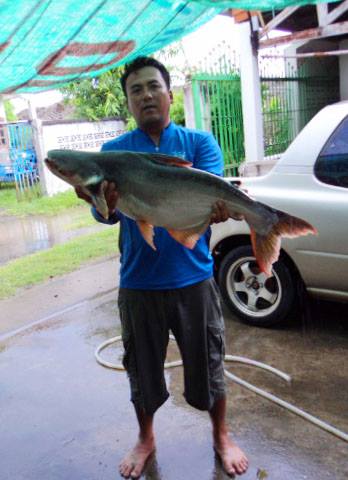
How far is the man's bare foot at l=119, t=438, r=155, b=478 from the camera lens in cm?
258

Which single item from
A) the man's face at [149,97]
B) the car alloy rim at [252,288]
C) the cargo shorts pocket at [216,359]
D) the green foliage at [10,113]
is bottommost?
the car alloy rim at [252,288]

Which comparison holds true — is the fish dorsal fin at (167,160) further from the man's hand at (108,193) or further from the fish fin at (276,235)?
the fish fin at (276,235)

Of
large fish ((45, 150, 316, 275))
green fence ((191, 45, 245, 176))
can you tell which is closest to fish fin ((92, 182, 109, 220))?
large fish ((45, 150, 316, 275))

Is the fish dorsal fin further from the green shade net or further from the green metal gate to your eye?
the green metal gate

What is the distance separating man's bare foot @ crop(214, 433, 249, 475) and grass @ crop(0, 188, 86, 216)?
9779 millimetres

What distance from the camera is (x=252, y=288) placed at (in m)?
4.20

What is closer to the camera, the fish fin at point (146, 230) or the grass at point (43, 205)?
the fish fin at point (146, 230)

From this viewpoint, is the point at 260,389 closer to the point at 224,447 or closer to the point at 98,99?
the point at 224,447

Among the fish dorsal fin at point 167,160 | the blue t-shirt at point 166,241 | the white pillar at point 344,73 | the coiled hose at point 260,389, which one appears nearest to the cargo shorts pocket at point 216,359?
the blue t-shirt at point 166,241

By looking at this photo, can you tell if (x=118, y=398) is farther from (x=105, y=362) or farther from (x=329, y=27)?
(x=329, y=27)

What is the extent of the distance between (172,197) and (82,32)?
1594 millimetres

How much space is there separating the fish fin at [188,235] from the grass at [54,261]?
4.11 metres

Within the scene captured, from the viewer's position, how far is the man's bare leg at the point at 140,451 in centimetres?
258

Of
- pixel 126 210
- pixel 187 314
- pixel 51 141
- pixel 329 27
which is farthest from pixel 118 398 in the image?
pixel 51 141
